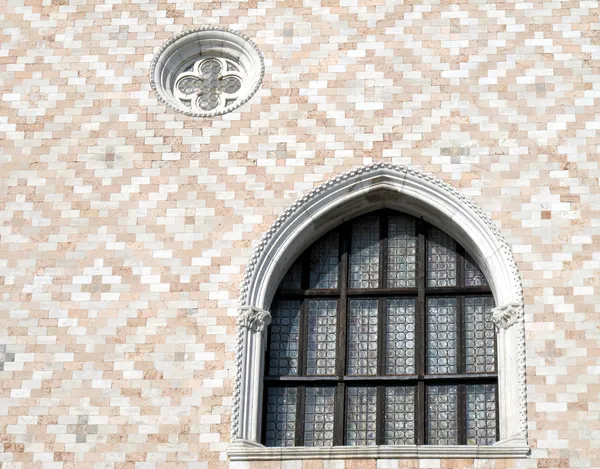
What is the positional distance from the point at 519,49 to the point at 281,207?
3637 mm

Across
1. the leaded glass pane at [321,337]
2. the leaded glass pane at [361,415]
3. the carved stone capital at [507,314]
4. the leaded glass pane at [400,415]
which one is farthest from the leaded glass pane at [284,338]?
the carved stone capital at [507,314]

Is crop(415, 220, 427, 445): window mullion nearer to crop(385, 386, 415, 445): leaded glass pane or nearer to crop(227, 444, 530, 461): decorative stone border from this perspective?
crop(385, 386, 415, 445): leaded glass pane

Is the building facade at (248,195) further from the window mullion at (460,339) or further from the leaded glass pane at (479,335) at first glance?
the window mullion at (460,339)

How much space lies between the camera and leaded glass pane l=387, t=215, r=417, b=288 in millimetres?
18359

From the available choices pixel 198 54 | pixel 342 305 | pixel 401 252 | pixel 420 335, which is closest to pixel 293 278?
pixel 342 305

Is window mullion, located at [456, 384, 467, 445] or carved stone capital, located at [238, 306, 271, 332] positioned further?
carved stone capital, located at [238, 306, 271, 332]

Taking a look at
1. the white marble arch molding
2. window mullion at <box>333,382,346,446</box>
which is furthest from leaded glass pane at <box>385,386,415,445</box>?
the white marble arch molding

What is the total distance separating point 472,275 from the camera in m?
18.3

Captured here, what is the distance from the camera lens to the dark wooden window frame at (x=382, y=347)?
17625mm

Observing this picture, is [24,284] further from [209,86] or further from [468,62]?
[468,62]

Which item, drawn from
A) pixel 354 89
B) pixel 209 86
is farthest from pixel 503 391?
pixel 209 86

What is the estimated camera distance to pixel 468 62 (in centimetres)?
1909

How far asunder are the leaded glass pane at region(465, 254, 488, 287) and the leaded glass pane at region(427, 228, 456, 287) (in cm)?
15

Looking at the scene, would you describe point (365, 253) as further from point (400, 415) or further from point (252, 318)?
point (400, 415)
